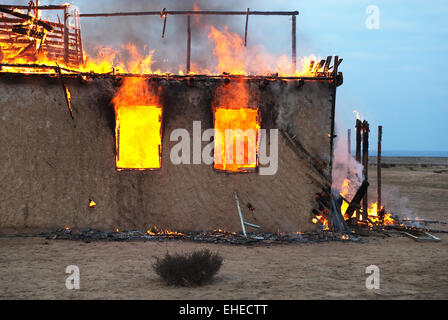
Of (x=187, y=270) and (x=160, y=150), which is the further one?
(x=160, y=150)

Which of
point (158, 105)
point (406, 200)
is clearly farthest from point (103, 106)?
point (406, 200)

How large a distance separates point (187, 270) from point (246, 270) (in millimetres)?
1305

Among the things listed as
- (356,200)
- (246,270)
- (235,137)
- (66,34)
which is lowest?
(246,270)

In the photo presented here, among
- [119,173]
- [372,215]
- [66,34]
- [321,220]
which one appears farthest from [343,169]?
[66,34]

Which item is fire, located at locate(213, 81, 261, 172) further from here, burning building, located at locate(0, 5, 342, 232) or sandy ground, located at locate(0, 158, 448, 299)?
sandy ground, located at locate(0, 158, 448, 299)

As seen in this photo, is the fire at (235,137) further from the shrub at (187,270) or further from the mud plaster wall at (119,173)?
the shrub at (187,270)

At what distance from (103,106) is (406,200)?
1420 centimetres

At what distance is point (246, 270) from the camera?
7.78 metres

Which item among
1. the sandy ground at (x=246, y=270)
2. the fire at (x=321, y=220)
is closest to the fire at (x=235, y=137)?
the fire at (x=321, y=220)

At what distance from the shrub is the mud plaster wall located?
12.1 feet

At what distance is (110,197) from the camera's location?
35.2ft

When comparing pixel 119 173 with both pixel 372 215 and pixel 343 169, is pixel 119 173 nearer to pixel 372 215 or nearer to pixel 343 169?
pixel 343 169

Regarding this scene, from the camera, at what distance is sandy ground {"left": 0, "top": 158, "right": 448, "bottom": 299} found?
20.8 feet
